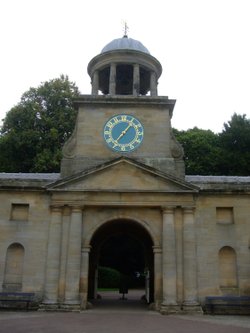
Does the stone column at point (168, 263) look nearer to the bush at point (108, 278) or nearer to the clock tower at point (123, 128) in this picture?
the clock tower at point (123, 128)

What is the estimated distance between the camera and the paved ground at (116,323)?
46.0ft

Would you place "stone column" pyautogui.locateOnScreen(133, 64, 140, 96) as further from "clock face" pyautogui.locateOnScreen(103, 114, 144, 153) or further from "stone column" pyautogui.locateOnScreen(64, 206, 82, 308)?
"stone column" pyautogui.locateOnScreen(64, 206, 82, 308)

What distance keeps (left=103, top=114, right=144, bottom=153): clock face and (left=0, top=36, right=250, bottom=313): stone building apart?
9cm

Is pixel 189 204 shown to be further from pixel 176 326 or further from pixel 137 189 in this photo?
pixel 176 326

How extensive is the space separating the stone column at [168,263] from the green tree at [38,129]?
19.1 metres

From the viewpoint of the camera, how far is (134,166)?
22.0 m

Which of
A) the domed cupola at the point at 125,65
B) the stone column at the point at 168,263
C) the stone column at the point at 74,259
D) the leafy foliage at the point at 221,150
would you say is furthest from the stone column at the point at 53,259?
the leafy foliage at the point at 221,150

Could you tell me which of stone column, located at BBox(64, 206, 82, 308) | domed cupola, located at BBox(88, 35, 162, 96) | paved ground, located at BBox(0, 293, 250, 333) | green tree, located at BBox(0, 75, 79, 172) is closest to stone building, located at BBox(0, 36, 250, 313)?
stone column, located at BBox(64, 206, 82, 308)

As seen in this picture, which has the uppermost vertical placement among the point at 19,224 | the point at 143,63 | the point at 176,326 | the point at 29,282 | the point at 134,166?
the point at 143,63

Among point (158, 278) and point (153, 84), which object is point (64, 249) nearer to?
point (158, 278)

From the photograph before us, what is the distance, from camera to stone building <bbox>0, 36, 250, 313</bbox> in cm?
2080

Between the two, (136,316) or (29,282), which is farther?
(29,282)

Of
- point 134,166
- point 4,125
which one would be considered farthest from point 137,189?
point 4,125

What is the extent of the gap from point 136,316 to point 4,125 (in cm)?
2997
